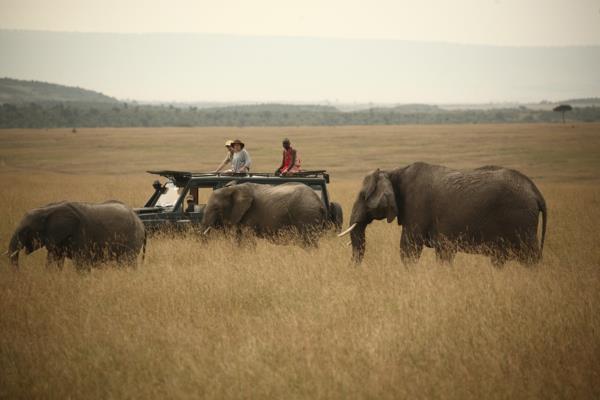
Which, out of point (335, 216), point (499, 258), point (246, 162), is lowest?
point (499, 258)

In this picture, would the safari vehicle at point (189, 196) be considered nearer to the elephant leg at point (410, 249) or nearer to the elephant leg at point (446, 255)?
the elephant leg at point (410, 249)

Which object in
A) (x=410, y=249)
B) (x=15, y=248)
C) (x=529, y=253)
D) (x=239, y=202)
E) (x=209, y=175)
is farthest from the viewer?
(x=209, y=175)

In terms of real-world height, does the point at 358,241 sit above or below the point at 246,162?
below

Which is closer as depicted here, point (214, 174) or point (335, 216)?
point (335, 216)

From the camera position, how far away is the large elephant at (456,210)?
1130 cm

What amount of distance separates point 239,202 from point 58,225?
3.80 metres

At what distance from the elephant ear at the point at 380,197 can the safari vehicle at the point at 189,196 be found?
2.55m

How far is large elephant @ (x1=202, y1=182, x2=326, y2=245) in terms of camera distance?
1388 centimetres

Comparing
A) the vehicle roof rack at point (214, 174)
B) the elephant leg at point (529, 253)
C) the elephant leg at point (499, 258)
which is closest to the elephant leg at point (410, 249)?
the elephant leg at point (499, 258)

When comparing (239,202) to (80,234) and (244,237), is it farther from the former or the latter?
(80,234)

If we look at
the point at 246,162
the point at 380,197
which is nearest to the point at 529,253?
the point at 380,197

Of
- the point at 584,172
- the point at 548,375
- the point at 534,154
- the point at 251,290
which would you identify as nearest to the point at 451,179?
the point at 251,290

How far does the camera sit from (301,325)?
8734 millimetres

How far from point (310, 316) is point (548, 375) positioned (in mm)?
2894
